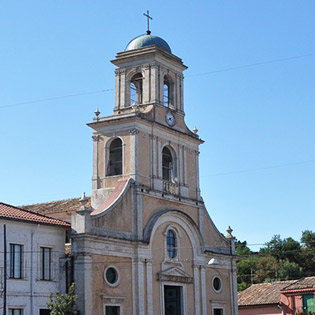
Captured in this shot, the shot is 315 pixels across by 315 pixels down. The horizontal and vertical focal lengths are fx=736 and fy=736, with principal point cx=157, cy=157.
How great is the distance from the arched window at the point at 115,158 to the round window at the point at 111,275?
22.6 feet

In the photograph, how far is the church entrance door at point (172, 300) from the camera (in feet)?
144

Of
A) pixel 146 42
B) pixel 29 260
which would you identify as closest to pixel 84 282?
pixel 29 260

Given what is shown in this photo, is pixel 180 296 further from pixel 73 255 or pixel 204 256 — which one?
pixel 73 255

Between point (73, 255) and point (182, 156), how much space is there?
40.2ft

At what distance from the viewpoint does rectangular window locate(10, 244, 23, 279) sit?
35.3 meters

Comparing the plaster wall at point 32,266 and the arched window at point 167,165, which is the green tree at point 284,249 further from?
the plaster wall at point 32,266

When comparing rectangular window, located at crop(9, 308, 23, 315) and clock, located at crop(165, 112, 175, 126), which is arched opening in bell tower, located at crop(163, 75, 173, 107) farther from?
rectangular window, located at crop(9, 308, 23, 315)

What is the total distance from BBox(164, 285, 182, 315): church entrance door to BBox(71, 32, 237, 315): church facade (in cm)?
6

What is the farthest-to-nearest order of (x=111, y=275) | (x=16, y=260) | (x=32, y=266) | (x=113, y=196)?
(x=113, y=196)
(x=111, y=275)
(x=32, y=266)
(x=16, y=260)

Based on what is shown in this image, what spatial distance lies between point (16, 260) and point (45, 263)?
198 centimetres

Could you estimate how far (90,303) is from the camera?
3731 cm

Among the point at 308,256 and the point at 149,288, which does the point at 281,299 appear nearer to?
the point at 149,288

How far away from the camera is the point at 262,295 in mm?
61812

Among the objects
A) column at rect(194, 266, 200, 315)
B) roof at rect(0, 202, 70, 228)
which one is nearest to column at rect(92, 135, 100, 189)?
roof at rect(0, 202, 70, 228)
